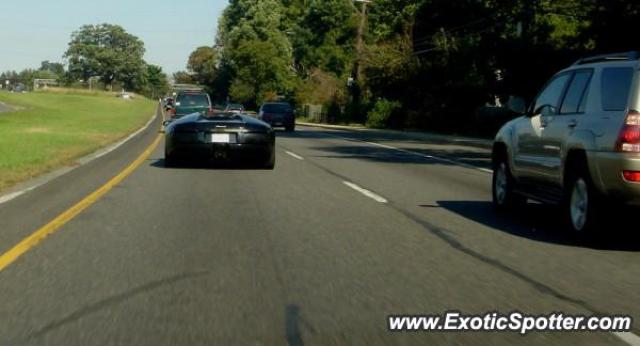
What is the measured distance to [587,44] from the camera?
110ft

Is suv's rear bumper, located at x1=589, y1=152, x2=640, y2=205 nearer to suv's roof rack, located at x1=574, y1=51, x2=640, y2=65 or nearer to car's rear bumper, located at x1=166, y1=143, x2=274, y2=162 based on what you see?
suv's roof rack, located at x1=574, y1=51, x2=640, y2=65

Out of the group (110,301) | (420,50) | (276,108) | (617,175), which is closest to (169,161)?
(617,175)

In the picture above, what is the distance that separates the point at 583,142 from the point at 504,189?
9.09ft

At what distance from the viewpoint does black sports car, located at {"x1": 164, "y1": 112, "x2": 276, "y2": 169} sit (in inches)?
717

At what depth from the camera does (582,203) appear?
9.53 metres

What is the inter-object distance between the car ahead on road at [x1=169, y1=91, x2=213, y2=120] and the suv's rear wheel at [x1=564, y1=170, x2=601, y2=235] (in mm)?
26332

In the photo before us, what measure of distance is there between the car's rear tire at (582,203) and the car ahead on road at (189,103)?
26.3m

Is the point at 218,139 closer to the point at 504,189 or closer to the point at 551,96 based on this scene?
the point at 504,189

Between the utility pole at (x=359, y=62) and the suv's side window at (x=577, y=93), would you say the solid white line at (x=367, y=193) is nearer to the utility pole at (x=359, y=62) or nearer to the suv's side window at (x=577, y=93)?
the suv's side window at (x=577, y=93)

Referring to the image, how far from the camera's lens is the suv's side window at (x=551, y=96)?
10559mm

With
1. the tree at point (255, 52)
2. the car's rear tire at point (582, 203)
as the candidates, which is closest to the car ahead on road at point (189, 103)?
the car's rear tire at point (582, 203)

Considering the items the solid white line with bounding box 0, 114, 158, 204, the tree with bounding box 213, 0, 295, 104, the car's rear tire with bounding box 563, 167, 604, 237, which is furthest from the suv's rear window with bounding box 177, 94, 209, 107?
the tree with bounding box 213, 0, 295, 104

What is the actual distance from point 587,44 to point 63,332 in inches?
1204

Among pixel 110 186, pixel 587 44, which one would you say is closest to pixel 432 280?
pixel 110 186
